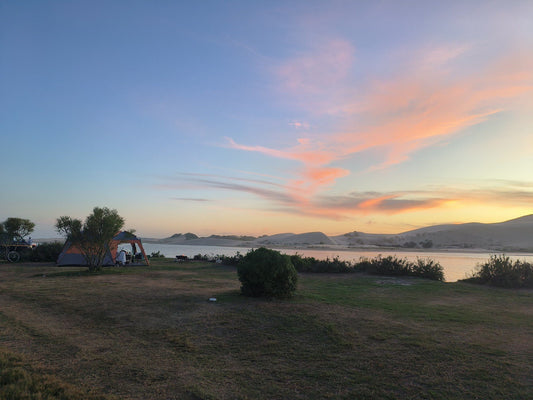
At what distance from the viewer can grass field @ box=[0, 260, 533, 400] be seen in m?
4.96

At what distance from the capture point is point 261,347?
682 cm

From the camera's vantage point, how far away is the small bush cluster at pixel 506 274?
50.0ft

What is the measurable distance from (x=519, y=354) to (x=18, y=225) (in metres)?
35.8

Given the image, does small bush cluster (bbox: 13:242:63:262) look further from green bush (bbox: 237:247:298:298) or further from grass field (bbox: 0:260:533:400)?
green bush (bbox: 237:247:298:298)

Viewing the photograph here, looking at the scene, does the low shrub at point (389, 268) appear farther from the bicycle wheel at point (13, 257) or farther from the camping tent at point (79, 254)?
the bicycle wheel at point (13, 257)

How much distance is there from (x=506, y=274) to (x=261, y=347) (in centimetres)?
1426

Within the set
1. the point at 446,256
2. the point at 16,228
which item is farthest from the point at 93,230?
the point at 446,256

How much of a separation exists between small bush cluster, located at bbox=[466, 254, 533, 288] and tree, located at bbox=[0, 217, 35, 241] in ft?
114

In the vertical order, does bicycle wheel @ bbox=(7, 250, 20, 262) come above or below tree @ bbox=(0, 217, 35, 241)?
below

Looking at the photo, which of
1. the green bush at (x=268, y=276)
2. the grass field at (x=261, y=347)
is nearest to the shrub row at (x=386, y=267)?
the grass field at (x=261, y=347)

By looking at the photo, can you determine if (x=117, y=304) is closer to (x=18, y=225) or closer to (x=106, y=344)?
(x=106, y=344)

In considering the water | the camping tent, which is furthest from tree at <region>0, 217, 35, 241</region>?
the water

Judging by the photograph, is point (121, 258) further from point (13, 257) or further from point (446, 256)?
point (446, 256)

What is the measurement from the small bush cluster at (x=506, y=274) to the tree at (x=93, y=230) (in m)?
20.9
